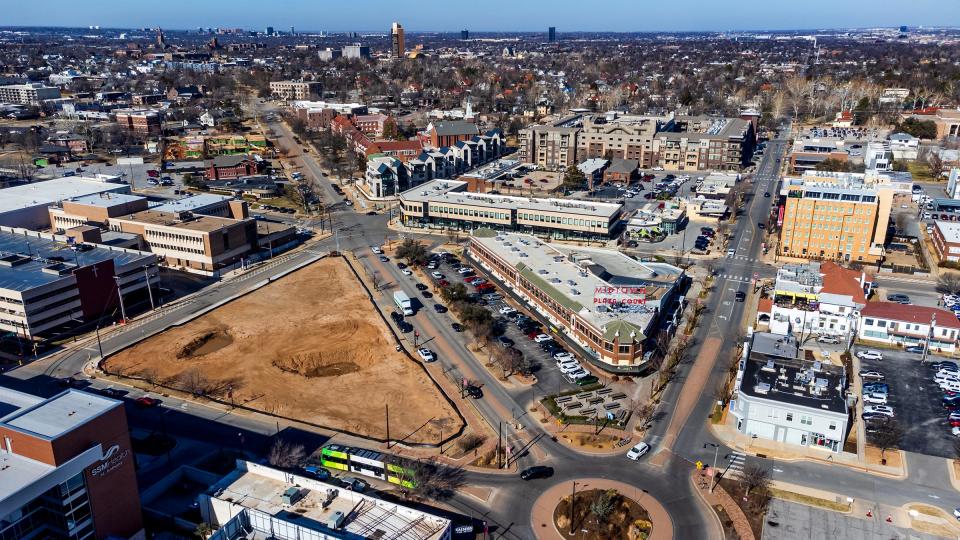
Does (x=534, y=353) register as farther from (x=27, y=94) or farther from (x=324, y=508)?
(x=27, y=94)

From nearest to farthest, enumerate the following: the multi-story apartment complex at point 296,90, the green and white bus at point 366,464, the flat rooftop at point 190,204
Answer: the green and white bus at point 366,464, the flat rooftop at point 190,204, the multi-story apartment complex at point 296,90

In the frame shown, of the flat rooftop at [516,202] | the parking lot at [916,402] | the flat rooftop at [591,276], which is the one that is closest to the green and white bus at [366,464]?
the flat rooftop at [591,276]

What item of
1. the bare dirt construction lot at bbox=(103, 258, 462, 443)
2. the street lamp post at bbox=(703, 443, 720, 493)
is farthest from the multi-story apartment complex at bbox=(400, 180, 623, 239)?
the street lamp post at bbox=(703, 443, 720, 493)

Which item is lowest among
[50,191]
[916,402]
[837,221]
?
[916,402]

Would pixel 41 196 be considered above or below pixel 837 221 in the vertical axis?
above

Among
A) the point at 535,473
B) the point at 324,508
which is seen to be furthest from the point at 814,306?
the point at 324,508

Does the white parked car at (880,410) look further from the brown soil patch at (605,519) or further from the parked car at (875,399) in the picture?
the brown soil patch at (605,519)
